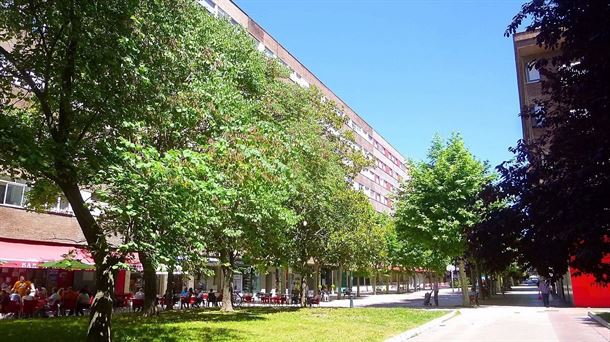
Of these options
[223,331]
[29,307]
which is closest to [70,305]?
[29,307]

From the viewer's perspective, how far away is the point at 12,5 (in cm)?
991

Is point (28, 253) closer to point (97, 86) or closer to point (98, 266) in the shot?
point (98, 266)

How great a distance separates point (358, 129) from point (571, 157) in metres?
77.7

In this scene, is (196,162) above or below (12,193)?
below

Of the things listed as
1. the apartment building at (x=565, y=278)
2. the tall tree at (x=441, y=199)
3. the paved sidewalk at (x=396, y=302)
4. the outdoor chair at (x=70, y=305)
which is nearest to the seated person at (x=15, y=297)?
the outdoor chair at (x=70, y=305)

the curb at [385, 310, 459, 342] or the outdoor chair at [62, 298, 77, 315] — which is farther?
the outdoor chair at [62, 298, 77, 315]

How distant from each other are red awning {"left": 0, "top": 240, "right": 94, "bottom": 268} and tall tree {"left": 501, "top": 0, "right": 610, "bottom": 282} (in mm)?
19491

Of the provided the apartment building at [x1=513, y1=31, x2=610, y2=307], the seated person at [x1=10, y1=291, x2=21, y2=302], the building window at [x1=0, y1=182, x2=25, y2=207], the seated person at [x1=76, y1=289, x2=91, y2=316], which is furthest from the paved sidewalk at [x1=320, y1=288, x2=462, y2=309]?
the building window at [x1=0, y1=182, x2=25, y2=207]

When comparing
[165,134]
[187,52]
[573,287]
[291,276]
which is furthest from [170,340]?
[291,276]

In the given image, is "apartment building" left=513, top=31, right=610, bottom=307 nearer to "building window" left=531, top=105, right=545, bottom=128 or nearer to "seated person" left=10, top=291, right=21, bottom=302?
"building window" left=531, top=105, right=545, bottom=128

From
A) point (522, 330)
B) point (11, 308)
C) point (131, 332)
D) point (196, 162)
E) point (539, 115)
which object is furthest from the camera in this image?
point (11, 308)

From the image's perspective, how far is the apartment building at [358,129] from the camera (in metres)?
47.3

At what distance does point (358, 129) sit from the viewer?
271 ft

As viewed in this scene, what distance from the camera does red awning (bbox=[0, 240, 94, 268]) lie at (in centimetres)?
2227
